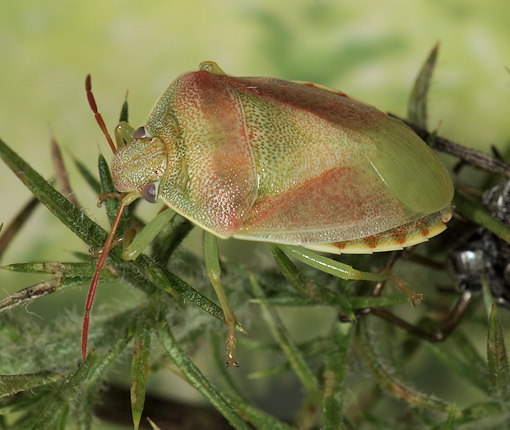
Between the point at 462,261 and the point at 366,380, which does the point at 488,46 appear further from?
the point at 366,380

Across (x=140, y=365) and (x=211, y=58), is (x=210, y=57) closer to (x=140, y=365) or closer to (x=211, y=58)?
(x=211, y=58)

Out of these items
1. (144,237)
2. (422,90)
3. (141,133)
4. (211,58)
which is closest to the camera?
(144,237)

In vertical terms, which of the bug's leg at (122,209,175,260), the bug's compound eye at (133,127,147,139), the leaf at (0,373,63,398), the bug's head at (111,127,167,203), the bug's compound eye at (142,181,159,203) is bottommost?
the leaf at (0,373,63,398)

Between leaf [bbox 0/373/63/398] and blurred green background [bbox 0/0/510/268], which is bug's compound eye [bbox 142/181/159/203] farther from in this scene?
blurred green background [bbox 0/0/510/268]

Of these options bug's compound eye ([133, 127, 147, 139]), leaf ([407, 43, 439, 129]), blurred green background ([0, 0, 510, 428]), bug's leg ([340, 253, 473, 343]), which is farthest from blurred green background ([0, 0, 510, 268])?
bug's compound eye ([133, 127, 147, 139])

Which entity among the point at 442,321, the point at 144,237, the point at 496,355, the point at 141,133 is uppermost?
the point at 141,133

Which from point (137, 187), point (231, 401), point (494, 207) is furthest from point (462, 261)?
point (137, 187)

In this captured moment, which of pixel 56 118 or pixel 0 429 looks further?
pixel 56 118

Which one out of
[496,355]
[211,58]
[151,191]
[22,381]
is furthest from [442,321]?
[211,58]
